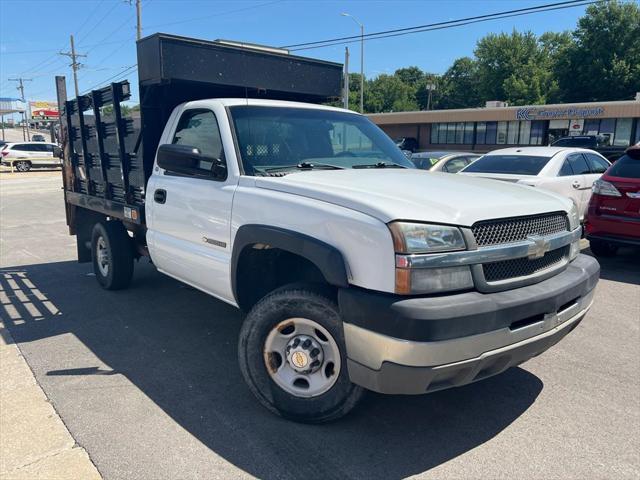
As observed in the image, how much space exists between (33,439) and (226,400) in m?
1.17

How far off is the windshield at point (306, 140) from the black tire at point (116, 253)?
2.73 meters

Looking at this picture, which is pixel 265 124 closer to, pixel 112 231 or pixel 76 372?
pixel 76 372

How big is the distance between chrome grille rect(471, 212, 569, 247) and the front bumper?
0.30 meters

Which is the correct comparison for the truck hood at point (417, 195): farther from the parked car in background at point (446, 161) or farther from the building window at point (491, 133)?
the building window at point (491, 133)

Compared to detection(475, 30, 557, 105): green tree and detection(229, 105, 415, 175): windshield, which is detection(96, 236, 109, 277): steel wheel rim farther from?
detection(475, 30, 557, 105): green tree

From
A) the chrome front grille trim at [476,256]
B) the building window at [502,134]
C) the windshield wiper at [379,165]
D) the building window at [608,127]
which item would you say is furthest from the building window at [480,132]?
the chrome front grille trim at [476,256]

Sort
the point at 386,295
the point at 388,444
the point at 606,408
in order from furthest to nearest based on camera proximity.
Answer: the point at 606,408 < the point at 388,444 < the point at 386,295

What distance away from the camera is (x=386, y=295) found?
8.70ft

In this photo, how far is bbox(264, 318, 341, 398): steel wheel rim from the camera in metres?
3.08

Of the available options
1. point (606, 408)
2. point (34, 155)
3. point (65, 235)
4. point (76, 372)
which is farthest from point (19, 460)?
point (34, 155)

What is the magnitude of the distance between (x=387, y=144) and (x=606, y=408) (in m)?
2.67

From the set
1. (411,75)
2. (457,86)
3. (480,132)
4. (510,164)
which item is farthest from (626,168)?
(411,75)

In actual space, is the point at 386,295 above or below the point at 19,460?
above

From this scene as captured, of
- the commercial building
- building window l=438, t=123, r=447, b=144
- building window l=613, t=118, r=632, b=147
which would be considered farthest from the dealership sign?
building window l=438, t=123, r=447, b=144
